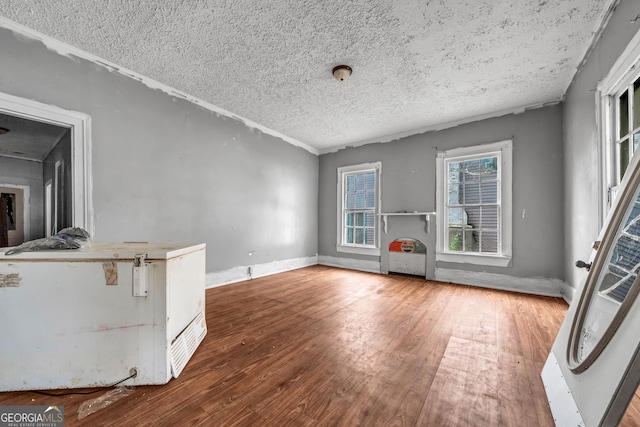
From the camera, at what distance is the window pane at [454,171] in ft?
12.7

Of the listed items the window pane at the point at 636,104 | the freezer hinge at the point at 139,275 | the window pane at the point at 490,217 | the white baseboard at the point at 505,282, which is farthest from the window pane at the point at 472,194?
the freezer hinge at the point at 139,275

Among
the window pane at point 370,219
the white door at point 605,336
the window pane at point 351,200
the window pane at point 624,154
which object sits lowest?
the white door at point 605,336

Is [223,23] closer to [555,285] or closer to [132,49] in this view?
[132,49]

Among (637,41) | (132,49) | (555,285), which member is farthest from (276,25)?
(555,285)

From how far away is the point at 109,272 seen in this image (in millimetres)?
1281

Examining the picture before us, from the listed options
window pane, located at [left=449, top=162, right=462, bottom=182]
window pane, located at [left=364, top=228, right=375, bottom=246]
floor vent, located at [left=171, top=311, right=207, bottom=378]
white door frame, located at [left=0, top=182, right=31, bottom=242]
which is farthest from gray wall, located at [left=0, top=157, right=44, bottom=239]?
window pane, located at [left=449, top=162, right=462, bottom=182]

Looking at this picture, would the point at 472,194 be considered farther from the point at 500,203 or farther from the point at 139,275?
the point at 139,275

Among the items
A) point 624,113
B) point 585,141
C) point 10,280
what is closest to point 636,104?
point 624,113

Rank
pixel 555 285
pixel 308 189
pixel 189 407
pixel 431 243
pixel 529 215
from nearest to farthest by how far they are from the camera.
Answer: pixel 189 407 < pixel 555 285 < pixel 529 215 < pixel 431 243 < pixel 308 189

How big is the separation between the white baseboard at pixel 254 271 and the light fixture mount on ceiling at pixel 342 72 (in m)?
2.94

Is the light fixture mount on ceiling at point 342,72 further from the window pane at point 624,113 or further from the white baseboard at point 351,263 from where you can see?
the white baseboard at point 351,263

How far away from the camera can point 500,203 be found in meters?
3.48

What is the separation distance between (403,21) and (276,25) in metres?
1.03

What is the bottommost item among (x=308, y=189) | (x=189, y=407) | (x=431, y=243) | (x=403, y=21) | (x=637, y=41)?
(x=189, y=407)
